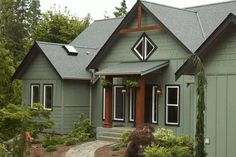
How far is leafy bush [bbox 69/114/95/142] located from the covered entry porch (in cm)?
97

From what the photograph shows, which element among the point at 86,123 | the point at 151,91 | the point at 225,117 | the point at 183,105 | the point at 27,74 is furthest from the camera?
the point at 27,74

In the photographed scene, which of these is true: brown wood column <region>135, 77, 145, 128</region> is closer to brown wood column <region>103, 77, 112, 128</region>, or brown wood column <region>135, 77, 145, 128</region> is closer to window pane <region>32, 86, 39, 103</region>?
brown wood column <region>103, 77, 112, 128</region>

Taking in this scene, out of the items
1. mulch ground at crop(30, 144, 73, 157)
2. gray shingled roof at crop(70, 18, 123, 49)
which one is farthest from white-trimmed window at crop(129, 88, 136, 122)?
gray shingled roof at crop(70, 18, 123, 49)

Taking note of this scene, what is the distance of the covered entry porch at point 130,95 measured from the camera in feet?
67.2

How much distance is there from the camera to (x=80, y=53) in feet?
87.4

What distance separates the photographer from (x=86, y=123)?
2372 centimetres

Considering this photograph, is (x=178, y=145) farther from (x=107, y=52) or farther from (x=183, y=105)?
(x=107, y=52)

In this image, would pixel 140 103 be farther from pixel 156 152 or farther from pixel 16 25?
pixel 16 25

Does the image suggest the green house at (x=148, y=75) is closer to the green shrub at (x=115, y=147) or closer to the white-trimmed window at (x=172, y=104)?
the white-trimmed window at (x=172, y=104)

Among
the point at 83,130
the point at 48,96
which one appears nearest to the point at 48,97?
the point at 48,96

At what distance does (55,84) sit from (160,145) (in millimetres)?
9650

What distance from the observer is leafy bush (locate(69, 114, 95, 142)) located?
73.1ft

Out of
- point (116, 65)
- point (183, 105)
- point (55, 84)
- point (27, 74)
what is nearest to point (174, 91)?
point (183, 105)

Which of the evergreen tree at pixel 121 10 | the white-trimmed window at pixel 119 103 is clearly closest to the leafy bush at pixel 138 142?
the white-trimmed window at pixel 119 103
